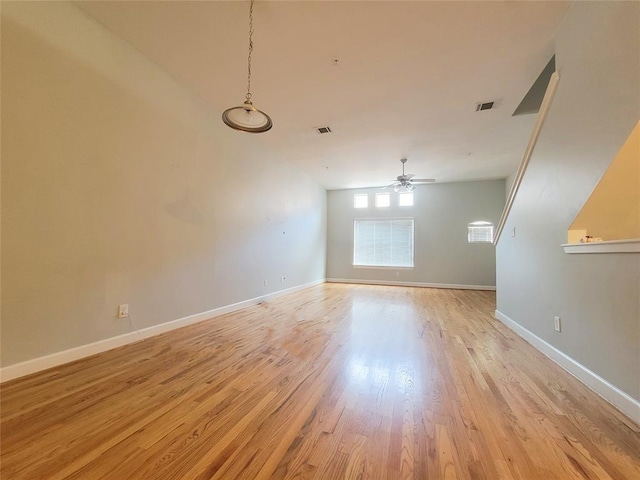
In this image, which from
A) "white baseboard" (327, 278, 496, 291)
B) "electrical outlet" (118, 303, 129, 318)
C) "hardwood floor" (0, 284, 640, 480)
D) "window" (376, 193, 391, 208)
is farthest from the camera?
"window" (376, 193, 391, 208)

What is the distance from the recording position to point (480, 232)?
24.0 feet

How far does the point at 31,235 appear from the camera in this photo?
203cm

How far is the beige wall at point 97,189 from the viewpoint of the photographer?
1.98 metres

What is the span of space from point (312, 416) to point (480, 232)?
24.6ft

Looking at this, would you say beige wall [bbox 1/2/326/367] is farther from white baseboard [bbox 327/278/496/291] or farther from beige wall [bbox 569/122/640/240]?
white baseboard [bbox 327/278/496/291]

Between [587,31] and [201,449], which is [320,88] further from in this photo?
[201,449]

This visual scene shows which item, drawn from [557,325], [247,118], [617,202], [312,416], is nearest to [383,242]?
[557,325]

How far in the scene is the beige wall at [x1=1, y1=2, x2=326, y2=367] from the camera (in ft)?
6.49

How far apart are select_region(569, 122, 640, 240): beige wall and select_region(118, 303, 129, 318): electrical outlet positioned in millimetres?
4245

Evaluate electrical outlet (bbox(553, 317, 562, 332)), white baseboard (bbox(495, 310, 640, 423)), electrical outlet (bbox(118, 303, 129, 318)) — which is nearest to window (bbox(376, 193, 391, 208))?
white baseboard (bbox(495, 310, 640, 423))

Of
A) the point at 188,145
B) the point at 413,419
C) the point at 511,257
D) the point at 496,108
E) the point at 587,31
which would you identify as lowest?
the point at 413,419

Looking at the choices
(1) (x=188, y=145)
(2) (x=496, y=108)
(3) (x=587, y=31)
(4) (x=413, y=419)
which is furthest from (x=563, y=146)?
(1) (x=188, y=145)

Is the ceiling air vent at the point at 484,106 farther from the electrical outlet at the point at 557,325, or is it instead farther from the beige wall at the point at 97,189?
the beige wall at the point at 97,189

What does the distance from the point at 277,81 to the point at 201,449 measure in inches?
141
